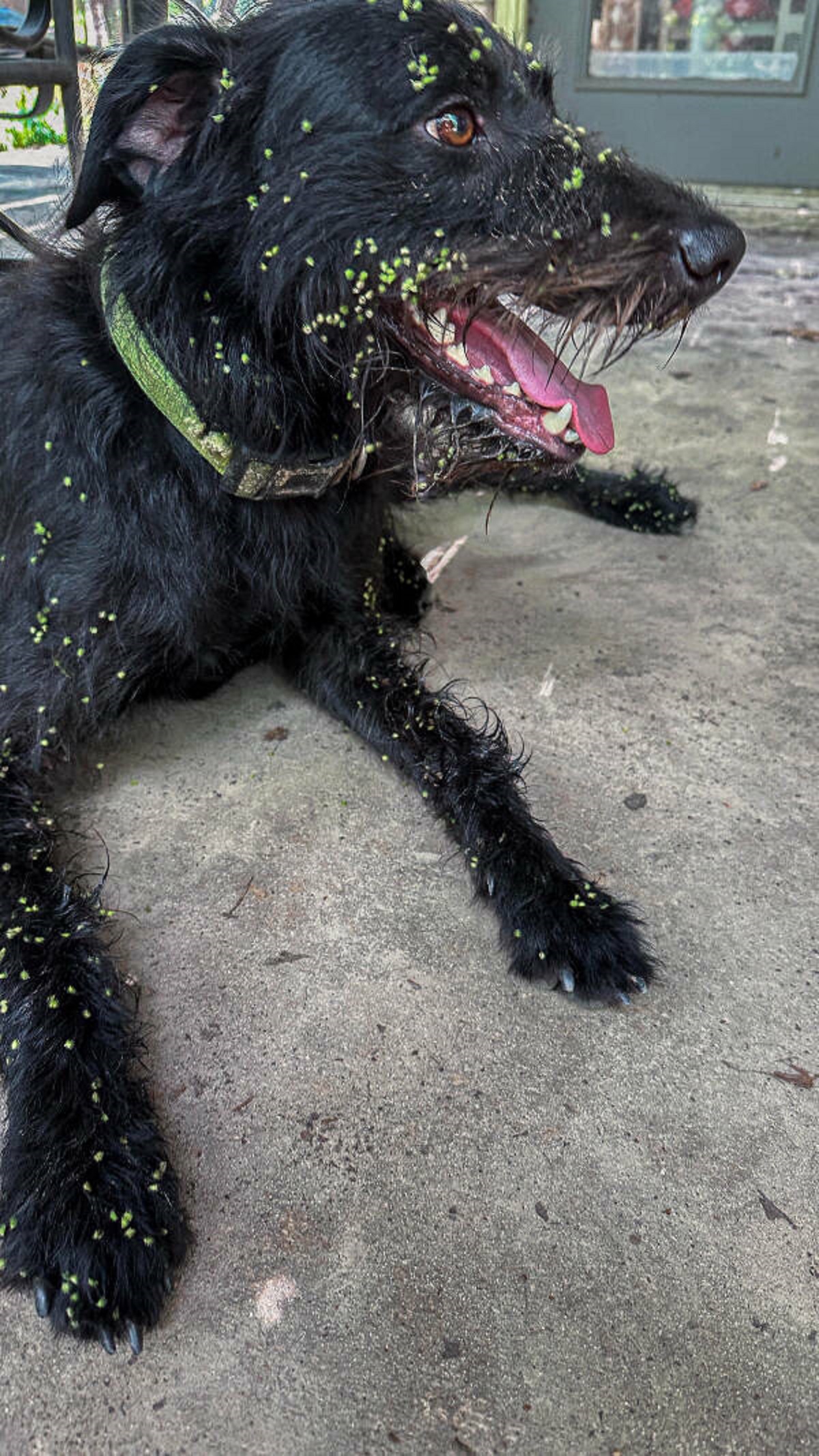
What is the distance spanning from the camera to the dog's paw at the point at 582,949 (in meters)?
1.69

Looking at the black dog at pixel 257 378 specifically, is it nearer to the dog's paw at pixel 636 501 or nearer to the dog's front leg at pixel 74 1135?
the dog's front leg at pixel 74 1135

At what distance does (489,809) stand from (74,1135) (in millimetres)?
910

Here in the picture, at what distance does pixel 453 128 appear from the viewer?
63.4 inches

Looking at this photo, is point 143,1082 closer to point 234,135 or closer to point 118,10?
point 234,135

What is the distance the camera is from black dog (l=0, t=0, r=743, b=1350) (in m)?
1.58

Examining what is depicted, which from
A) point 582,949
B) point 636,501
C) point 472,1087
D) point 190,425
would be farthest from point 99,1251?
point 636,501

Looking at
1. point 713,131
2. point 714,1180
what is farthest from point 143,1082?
point 713,131

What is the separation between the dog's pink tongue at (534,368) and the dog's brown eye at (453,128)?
0.26 metres

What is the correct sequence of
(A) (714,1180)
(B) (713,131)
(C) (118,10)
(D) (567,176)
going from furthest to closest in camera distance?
(B) (713,131) → (C) (118,10) → (D) (567,176) → (A) (714,1180)

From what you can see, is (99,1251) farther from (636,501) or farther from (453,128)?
(636,501)

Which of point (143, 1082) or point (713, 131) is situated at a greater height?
point (713, 131)

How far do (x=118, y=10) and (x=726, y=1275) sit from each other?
122 inches

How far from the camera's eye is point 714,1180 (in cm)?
143

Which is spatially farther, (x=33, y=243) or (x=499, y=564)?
(x=499, y=564)
